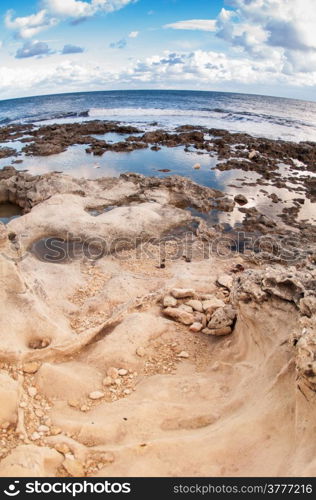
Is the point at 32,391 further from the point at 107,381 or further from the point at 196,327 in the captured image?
the point at 196,327

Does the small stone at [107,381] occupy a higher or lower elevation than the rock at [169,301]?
lower

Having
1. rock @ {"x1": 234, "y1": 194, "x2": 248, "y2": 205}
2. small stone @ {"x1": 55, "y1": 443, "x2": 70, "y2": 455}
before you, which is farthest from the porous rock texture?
rock @ {"x1": 234, "y1": 194, "x2": 248, "y2": 205}

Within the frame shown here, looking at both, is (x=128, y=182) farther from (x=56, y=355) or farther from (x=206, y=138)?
(x=206, y=138)

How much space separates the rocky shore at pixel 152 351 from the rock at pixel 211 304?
1.0 inches

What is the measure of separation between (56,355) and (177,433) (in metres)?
2.81

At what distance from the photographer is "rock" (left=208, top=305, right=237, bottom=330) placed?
6969mm

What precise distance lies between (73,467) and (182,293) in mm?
4971

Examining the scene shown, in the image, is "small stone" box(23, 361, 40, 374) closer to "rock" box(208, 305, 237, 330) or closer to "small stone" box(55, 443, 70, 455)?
"small stone" box(55, 443, 70, 455)

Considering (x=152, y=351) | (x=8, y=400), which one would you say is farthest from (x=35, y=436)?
(x=152, y=351)

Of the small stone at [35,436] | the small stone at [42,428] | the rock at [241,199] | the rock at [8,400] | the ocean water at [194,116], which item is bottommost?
the small stone at [42,428]

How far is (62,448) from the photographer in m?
4.01

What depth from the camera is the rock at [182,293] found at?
325 inches

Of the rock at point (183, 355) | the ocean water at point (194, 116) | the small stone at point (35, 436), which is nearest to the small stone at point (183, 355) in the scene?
the rock at point (183, 355)

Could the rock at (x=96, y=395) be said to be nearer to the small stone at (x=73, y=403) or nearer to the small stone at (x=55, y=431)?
the small stone at (x=73, y=403)
